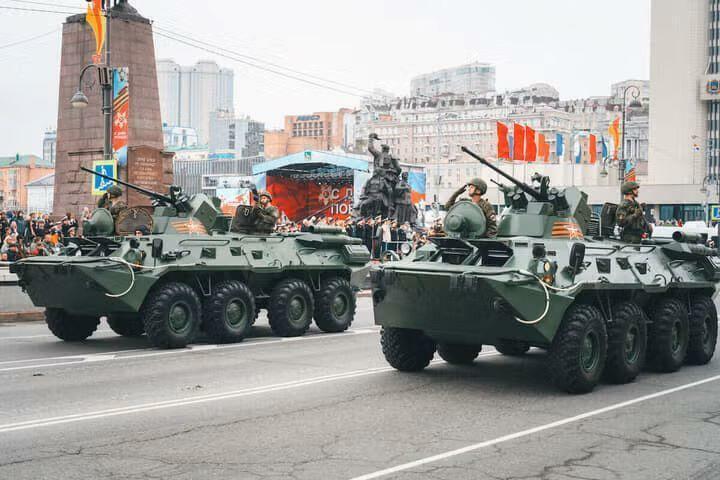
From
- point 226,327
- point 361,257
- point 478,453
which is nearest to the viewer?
point 478,453

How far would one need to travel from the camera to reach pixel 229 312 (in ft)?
49.1

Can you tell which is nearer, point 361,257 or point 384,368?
point 384,368

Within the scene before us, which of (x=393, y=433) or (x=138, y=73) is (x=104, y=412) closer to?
(x=393, y=433)

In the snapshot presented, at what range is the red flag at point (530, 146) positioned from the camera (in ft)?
161

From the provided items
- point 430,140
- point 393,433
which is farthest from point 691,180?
point 393,433

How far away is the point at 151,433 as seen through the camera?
8.34 meters

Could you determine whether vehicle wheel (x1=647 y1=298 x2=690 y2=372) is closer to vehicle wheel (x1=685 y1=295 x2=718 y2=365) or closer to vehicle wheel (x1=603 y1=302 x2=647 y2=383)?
vehicle wheel (x1=685 y1=295 x2=718 y2=365)

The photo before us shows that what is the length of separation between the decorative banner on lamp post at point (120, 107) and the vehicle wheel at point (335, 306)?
834cm

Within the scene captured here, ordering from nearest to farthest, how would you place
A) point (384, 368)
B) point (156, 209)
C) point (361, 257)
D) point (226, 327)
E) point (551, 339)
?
1. point (551, 339)
2. point (384, 368)
3. point (226, 327)
4. point (156, 209)
5. point (361, 257)

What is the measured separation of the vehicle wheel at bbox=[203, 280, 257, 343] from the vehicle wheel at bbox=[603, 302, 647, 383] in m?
5.76

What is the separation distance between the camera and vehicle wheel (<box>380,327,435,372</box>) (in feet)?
38.3

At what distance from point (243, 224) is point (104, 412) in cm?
737

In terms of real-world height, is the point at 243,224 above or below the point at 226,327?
above

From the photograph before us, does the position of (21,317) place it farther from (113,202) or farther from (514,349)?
(514,349)
